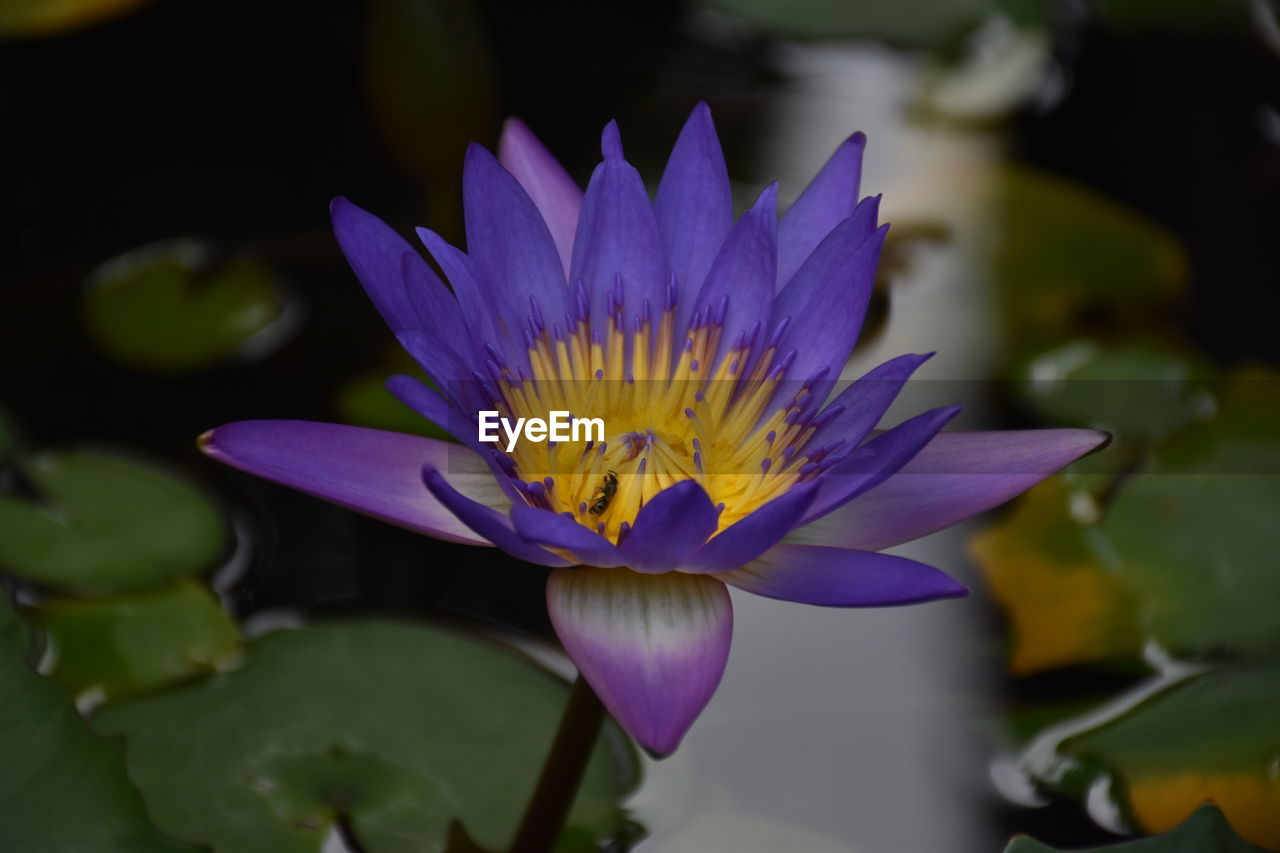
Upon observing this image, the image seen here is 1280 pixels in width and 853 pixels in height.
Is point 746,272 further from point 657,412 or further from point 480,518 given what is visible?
point 480,518

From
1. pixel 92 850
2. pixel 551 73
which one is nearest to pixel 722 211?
pixel 92 850

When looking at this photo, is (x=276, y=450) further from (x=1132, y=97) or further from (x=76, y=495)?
(x=1132, y=97)

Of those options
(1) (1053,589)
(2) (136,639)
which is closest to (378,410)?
(2) (136,639)

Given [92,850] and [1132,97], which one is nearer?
[92,850]

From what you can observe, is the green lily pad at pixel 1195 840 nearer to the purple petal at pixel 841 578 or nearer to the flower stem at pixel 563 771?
the purple petal at pixel 841 578

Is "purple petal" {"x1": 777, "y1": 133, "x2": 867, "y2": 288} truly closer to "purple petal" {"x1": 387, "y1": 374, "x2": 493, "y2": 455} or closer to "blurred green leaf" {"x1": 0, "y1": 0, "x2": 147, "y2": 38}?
"purple petal" {"x1": 387, "y1": 374, "x2": 493, "y2": 455}
